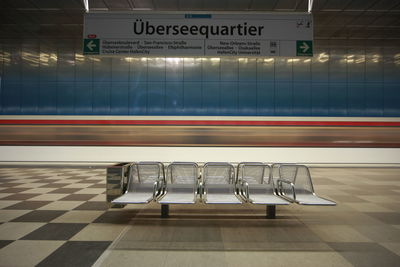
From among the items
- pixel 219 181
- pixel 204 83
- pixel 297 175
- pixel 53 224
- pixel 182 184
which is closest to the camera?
pixel 53 224

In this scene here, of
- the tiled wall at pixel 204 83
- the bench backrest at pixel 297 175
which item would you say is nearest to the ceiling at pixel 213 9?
the tiled wall at pixel 204 83

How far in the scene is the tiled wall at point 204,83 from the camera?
936 cm

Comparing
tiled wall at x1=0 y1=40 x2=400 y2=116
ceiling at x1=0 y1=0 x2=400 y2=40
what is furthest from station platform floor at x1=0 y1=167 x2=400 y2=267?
ceiling at x1=0 y1=0 x2=400 y2=40

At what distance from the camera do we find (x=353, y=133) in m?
9.14

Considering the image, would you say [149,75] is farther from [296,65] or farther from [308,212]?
[308,212]

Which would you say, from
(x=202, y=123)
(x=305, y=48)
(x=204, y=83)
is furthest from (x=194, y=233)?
(x=204, y=83)

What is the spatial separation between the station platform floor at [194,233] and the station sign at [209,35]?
3.11 metres

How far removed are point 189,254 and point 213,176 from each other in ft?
5.41

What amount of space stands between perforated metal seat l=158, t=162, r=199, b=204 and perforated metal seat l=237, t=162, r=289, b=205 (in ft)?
2.75

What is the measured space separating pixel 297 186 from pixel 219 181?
1.41 m

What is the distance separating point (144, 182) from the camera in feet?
13.6

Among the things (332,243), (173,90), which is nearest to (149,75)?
(173,90)

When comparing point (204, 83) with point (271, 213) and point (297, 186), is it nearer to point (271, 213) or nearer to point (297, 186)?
point (297, 186)

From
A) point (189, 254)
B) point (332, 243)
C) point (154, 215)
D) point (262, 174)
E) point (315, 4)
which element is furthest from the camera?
point (315, 4)
